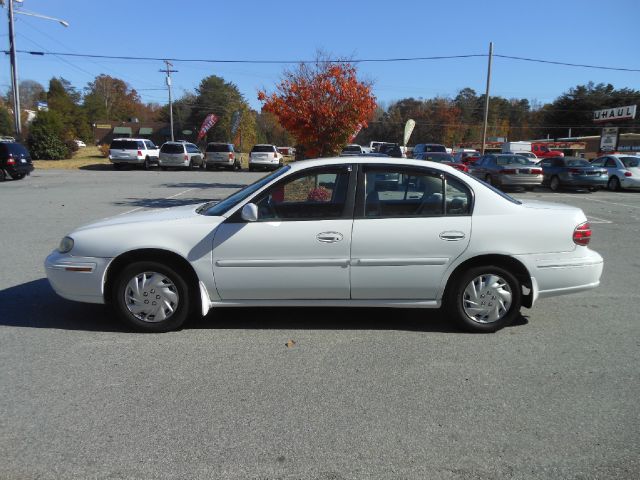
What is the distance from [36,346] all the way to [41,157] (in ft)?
127

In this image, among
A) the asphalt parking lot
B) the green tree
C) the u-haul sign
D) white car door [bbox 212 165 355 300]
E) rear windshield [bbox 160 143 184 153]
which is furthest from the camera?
the u-haul sign

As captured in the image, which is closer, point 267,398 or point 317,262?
point 267,398

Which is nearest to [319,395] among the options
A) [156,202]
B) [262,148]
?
[156,202]

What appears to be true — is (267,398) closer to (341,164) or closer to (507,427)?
(507,427)

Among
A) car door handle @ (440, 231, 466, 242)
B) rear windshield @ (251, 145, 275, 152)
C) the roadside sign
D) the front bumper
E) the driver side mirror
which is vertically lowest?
the front bumper

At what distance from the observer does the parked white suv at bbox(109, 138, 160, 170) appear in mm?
33344

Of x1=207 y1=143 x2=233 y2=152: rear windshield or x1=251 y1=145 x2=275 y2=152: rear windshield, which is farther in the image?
x1=251 y1=145 x2=275 y2=152: rear windshield

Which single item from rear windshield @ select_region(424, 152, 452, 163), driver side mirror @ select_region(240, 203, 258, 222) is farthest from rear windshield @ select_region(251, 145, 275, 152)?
driver side mirror @ select_region(240, 203, 258, 222)

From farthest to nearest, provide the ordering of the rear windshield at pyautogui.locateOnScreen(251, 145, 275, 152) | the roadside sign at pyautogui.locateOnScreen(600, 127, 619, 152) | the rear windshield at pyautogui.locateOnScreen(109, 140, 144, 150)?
the roadside sign at pyautogui.locateOnScreen(600, 127, 619, 152) < the rear windshield at pyautogui.locateOnScreen(251, 145, 275, 152) < the rear windshield at pyautogui.locateOnScreen(109, 140, 144, 150)

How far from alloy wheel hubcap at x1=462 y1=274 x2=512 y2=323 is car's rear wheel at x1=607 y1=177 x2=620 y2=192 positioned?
2179 centimetres

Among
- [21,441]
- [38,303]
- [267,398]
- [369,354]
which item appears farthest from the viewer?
[38,303]

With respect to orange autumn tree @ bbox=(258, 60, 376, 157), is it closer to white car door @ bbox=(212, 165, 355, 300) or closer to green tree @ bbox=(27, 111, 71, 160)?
white car door @ bbox=(212, 165, 355, 300)

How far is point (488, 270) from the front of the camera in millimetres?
4766

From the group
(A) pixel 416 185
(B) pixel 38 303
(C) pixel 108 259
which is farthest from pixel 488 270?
(B) pixel 38 303
